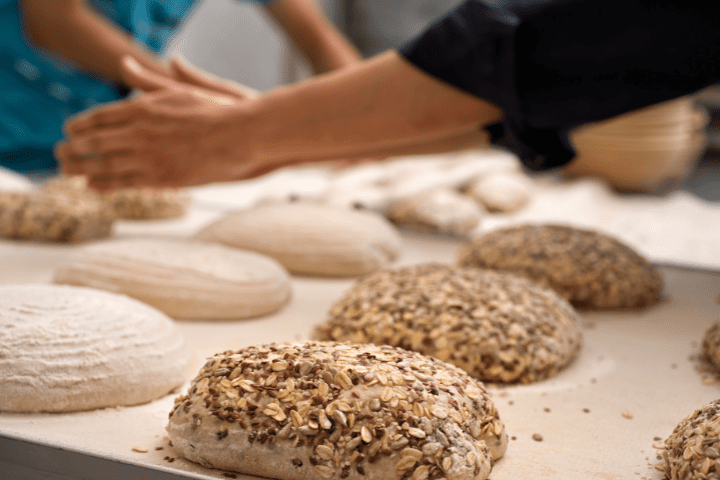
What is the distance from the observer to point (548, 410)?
104 cm

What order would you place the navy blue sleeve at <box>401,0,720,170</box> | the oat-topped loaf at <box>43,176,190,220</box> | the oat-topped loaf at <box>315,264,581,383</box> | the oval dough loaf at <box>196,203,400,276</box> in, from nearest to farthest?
the oat-topped loaf at <box>315,264,581,383</box> → the navy blue sleeve at <box>401,0,720,170</box> → the oval dough loaf at <box>196,203,400,276</box> → the oat-topped loaf at <box>43,176,190,220</box>

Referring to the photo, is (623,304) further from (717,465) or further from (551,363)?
(717,465)

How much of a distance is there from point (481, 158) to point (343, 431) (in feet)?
9.39

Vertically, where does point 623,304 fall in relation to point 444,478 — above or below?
below

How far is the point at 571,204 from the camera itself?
9.17 feet

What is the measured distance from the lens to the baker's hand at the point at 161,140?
1720 mm

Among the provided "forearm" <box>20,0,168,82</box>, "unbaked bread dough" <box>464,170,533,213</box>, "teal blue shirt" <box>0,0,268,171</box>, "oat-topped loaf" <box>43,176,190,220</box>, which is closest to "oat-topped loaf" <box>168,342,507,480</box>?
"oat-topped loaf" <box>43,176,190,220</box>

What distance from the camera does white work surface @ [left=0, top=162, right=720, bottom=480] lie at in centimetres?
79

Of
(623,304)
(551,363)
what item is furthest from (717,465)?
(623,304)

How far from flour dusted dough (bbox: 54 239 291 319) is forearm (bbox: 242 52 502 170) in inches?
14.6

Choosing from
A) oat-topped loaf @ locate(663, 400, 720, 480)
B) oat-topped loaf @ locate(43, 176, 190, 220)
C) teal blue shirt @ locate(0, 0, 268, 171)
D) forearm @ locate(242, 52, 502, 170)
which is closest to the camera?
oat-topped loaf @ locate(663, 400, 720, 480)

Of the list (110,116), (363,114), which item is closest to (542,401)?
(363,114)

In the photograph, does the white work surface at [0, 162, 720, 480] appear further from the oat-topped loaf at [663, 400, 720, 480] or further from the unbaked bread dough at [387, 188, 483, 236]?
the unbaked bread dough at [387, 188, 483, 236]

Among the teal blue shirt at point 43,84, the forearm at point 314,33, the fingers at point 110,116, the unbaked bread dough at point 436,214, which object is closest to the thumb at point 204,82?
the fingers at point 110,116
